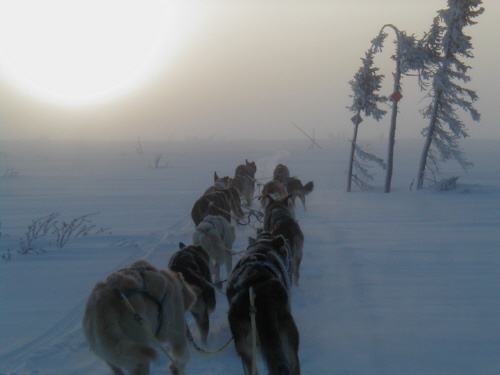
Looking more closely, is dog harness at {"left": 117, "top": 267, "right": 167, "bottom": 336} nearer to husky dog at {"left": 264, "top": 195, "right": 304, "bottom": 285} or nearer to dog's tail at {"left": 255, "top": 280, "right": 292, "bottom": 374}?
dog's tail at {"left": 255, "top": 280, "right": 292, "bottom": 374}

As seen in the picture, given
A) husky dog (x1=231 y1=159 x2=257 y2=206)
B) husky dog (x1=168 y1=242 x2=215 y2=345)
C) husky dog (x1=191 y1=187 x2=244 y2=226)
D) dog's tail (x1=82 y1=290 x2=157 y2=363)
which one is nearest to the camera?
dog's tail (x1=82 y1=290 x2=157 y2=363)

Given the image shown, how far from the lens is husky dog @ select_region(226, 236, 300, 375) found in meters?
2.95

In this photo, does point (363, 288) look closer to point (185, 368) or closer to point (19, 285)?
point (185, 368)

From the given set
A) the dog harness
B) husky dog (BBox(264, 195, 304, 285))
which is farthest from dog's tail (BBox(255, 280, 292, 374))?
husky dog (BBox(264, 195, 304, 285))

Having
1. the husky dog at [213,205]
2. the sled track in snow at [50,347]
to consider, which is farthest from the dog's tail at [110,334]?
the husky dog at [213,205]

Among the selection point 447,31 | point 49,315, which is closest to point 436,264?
point 49,315

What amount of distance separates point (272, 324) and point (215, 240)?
3113mm

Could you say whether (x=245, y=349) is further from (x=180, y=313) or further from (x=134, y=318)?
(x=134, y=318)

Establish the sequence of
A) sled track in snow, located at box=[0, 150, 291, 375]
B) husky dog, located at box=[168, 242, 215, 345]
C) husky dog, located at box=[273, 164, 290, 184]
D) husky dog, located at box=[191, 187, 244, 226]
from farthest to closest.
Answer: husky dog, located at box=[273, 164, 290, 184]
husky dog, located at box=[191, 187, 244, 226]
husky dog, located at box=[168, 242, 215, 345]
sled track in snow, located at box=[0, 150, 291, 375]

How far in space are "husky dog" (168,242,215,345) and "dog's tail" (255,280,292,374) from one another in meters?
1.12

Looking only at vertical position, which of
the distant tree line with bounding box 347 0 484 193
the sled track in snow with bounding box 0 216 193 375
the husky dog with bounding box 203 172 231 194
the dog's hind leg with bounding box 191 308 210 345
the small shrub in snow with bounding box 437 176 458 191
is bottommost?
the sled track in snow with bounding box 0 216 193 375

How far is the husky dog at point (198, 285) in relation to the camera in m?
4.26

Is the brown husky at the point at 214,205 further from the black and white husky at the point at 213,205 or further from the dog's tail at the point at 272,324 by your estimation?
the dog's tail at the point at 272,324

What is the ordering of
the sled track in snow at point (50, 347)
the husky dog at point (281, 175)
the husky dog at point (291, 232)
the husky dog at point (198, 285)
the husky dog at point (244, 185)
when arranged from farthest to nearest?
the husky dog at point (281, 175) < the husky dog at point (244, 185) < the husky dog at point (291, 232) < the husky dog at point (198, 285) < the sled track in snow at point (50, 347)
